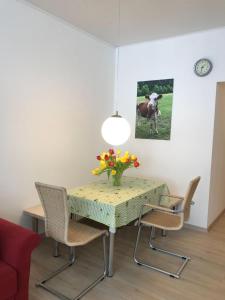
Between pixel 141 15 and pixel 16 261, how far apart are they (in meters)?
2.84

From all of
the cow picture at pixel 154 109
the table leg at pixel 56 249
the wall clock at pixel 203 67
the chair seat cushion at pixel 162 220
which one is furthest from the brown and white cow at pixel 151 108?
the table leg at pixel 56 249

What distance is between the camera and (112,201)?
243 cm

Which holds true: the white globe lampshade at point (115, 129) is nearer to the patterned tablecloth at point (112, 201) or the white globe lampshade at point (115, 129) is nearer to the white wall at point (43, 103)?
the patterned tablecloth at point (112, 201)

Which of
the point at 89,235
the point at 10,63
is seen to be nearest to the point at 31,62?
the point at 10,63

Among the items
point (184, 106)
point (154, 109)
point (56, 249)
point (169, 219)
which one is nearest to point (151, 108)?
point (154, 109)

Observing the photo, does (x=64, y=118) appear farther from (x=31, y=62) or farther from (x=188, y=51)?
(x=188, y=51)

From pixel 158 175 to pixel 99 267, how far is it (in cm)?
174

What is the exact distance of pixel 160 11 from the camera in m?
2.90

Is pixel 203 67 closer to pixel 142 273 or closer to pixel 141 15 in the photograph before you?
pixel 141 15

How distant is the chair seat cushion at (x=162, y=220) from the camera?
8.63 feet

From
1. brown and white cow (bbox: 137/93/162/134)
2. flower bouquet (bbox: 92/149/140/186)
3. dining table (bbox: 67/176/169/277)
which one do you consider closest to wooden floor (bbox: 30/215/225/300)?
dining table (bbox: 67/176/169/277)

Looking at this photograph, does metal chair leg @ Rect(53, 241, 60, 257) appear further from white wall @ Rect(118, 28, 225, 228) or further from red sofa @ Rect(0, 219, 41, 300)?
white wall @ Rect(118, 28, 225, 228)

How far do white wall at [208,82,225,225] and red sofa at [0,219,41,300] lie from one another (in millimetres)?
2614

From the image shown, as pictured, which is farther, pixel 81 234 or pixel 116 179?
pixel 116 179
